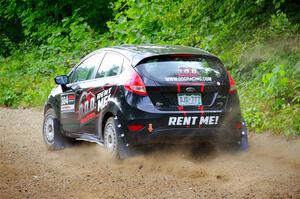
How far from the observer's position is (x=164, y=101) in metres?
8.58

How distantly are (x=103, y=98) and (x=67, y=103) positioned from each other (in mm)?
1490

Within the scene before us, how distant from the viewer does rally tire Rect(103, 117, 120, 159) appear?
8.74 metres

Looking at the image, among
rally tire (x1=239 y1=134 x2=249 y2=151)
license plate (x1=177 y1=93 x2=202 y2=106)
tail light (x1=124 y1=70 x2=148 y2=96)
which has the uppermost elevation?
tail light (x1=124 y1=70 x2=148 y2=96)

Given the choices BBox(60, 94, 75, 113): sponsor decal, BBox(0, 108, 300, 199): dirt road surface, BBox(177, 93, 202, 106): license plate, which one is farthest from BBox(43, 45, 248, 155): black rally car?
BBox(60, 94, 75, 113): sponsor decal

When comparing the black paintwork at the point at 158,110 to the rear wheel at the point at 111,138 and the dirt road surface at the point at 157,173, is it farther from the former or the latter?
the dirt road surface at the point at 157,173

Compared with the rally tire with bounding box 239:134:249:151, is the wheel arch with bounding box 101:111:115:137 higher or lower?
higher

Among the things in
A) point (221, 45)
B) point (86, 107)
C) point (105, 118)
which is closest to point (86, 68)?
point (86, 107)

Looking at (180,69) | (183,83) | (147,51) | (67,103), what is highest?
(147,51)

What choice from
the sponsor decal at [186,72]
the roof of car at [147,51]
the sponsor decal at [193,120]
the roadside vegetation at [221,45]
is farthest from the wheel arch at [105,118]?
the roadside vegetation at [221,45]

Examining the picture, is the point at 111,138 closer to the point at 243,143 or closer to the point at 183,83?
the point at 183,83

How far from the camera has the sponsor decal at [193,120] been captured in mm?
8516

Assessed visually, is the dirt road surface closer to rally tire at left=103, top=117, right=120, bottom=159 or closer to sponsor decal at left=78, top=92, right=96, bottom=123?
rally tire at left=103, top=117, right=120, bottom=159

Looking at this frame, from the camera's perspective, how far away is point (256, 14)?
1378 centimetres

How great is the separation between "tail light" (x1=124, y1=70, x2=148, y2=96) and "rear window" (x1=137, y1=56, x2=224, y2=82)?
0.35 ft
